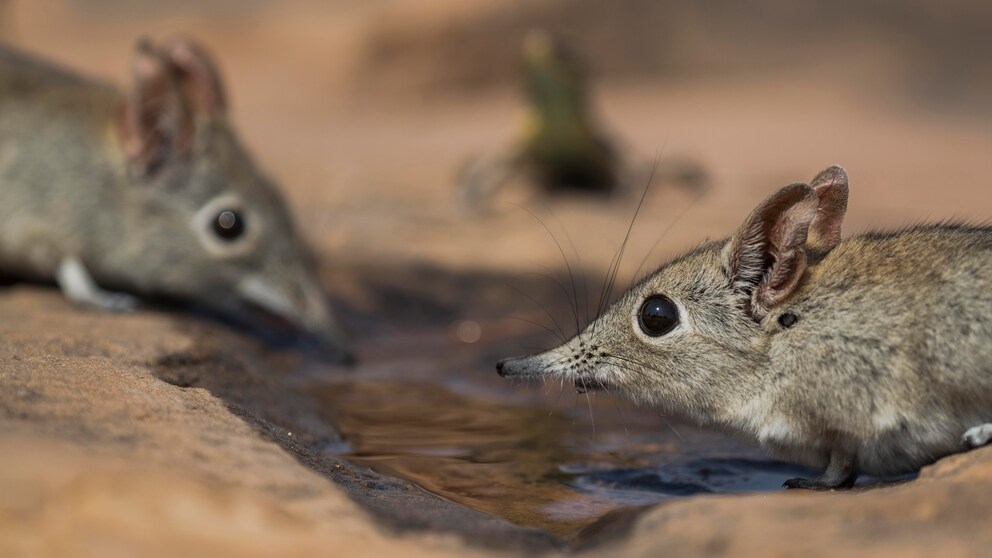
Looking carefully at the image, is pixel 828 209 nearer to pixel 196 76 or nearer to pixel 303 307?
pixel 303 307

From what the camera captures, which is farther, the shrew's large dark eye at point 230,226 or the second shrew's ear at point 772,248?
the shrew's large dark eye at point 230,226

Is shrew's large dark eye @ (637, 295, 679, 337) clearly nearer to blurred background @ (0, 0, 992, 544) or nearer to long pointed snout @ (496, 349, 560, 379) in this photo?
long pointed snout @ (496, 349, 560, 379)

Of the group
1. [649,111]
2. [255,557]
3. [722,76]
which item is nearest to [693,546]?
[255,557]

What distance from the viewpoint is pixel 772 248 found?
4578 millimetres

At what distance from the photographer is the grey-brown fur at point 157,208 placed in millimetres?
7562

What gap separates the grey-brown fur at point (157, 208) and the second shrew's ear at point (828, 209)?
11.8 ft

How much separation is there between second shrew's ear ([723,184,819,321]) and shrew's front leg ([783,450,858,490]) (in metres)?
0.62

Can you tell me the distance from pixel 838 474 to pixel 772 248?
3.00 feet

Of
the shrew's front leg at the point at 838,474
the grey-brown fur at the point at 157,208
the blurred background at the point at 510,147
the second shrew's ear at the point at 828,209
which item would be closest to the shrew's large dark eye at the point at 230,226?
the grey-brown fur at the point at 157,208

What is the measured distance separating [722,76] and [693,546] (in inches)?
733

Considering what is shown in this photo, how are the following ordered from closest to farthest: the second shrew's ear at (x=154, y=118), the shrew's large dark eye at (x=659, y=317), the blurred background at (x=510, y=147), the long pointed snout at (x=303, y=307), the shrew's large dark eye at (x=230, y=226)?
the shrew's large dark eye at (x=659, y=317), the blurred background at (x=510, y=147), the long pointed snout at (x=303, y=307), the second shrew's ear at (x=154, y=118), the shrew's large dark eye at (x=230, y=226)

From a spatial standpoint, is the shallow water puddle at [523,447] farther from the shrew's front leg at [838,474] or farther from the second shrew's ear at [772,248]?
the second shrew's ear at [772,248]

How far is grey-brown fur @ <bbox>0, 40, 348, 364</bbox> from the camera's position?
7.56 metres

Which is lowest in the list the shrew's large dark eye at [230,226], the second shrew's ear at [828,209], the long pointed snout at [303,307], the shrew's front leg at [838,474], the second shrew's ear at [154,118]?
the shrew's front leg at [838,474]
